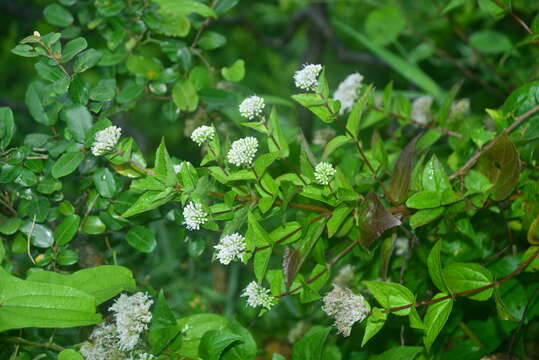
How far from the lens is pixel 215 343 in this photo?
73 cm

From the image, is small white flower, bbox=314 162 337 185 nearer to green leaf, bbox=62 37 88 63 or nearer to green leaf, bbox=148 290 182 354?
green leaf, bbox=148 290 182 354

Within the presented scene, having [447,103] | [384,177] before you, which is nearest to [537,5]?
[447,103]

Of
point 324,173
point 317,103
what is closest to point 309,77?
point 317,103

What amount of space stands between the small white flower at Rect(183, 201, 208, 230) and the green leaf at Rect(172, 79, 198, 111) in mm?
326

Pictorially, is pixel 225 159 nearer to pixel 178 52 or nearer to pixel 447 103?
pixel 178 52

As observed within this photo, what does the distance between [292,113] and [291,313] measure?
3.11 feet

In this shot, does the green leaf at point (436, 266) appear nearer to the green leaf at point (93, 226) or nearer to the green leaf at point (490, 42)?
the green leaf at point (93, 226)

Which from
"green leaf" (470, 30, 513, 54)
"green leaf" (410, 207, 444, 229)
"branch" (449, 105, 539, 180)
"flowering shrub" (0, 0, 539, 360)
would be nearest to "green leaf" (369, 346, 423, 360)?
"flowering shrub" (0, 0, 539, 360)

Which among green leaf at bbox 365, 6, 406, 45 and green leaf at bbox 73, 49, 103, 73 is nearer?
green leaf at bbox 73, 49, 103, 73

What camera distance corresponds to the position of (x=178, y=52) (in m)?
0.98

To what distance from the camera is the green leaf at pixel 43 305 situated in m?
0.69

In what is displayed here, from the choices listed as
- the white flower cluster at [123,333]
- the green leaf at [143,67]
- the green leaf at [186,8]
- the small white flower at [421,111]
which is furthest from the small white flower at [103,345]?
the small white flower at [421,111]

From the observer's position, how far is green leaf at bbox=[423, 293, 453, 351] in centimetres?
69

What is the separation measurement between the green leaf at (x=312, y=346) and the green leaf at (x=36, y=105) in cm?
49
